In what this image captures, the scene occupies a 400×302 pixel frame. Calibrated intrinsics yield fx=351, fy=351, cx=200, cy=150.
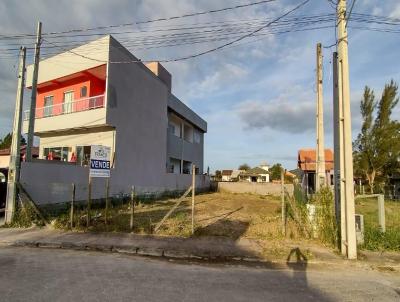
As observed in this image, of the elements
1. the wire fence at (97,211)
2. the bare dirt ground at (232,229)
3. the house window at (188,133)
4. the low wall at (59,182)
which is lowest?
the bare dirt ground at (232,229)

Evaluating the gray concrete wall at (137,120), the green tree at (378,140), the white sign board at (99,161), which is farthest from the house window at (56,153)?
the green tree at (378,140)

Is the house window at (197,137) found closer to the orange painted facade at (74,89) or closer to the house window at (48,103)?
the orange painted facade at (74,89)

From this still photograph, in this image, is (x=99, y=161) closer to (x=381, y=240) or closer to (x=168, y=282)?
(x=168, y=282)

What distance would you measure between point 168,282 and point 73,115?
1628 cm

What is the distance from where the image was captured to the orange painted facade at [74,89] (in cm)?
2186

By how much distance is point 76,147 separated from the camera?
21391mm

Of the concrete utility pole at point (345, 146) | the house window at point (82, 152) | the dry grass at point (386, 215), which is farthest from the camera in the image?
the house window at point (82, 152)

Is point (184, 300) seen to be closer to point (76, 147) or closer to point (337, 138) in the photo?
point (337, 138)

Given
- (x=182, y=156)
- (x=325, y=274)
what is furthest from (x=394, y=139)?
(x=325, y=274)

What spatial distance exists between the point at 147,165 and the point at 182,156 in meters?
9.07

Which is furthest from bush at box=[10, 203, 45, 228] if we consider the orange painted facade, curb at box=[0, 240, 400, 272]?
the orange painted facade

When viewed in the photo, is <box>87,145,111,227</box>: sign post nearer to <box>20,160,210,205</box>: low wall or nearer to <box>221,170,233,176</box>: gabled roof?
<box>20,160,210,205</box>: low wall

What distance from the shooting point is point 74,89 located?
22.9m

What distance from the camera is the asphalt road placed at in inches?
219
